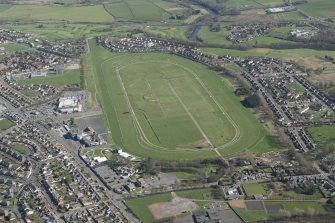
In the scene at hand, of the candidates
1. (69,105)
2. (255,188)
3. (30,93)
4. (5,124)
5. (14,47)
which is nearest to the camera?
(255,188)

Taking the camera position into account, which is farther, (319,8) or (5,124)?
(319,8)

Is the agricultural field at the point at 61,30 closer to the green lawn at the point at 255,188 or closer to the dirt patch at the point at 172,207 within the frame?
the dirt patch at the point at 172,207

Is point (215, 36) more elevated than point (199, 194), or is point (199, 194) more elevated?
point (215, 36)

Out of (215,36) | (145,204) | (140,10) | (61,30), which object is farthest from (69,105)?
(140,10)

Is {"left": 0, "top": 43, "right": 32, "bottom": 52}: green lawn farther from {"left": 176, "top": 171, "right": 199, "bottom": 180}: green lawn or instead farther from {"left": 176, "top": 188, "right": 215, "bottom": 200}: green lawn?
{"left": 176, "top": 188, "right": 215, "bottom": 200}: green lawn

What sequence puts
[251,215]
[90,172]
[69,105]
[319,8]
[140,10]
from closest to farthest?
[251,215], [90,172], [69,105], [319,8], [140,10]

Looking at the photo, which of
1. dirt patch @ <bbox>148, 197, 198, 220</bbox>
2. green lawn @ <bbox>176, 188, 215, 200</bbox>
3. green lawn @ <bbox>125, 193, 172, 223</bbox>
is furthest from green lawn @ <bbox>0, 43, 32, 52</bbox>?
dirt patch @ <bbox>148, 197, 198, 220</bbox>

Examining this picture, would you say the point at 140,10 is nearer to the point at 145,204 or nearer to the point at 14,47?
the point at 14,47

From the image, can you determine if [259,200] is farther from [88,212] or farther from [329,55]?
[329,55]
